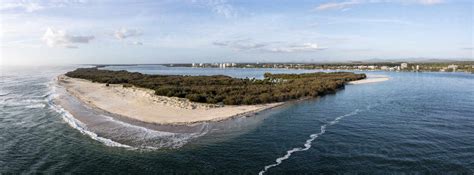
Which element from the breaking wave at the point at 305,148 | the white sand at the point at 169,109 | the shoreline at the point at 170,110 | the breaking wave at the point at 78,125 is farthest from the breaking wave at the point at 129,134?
the breaking wave at the point at 305,148

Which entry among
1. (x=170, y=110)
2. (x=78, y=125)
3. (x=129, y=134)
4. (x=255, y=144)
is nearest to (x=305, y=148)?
(x=255, y=144)

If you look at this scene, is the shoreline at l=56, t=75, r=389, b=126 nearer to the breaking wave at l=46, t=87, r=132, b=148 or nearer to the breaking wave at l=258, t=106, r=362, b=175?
the breaking wave at l=46, t=87, r=132, b=148

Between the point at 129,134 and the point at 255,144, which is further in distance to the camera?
the point at 129,134

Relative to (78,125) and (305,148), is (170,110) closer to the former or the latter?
(78,125)

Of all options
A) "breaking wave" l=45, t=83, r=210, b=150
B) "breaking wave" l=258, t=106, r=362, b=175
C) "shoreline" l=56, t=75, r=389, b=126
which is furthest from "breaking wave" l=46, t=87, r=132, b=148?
"breaking wave" l=258, t=106, r=362, b=175

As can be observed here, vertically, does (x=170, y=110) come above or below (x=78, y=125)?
above

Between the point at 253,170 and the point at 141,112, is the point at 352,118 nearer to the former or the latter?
the point at 253,170

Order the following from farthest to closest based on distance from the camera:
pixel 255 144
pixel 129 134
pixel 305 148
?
pixel 129 134 < pixel 255 144 < pixel 305 148

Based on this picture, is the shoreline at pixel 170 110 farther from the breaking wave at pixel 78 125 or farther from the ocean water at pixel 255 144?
the breaking wave at pixel 78 125
